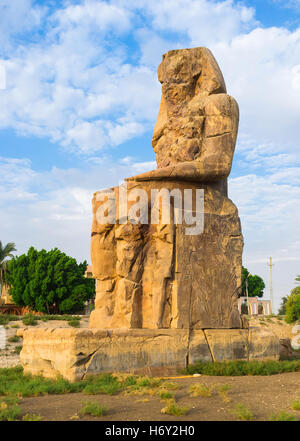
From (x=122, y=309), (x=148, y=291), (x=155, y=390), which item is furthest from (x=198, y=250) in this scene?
(x=155, y=390)

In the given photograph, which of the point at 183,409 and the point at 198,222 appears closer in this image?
the point at 183,409

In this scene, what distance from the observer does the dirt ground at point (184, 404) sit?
3.78m

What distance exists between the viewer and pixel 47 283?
2972 centimetres

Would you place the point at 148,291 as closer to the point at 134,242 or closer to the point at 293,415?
the point at 134,242

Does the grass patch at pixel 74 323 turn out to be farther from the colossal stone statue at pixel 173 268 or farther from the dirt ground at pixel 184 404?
the dirt ground at pixel 184 404

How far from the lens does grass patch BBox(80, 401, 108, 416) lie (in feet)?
12.4

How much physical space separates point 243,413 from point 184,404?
63 centimetres

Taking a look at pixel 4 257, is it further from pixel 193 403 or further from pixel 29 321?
pixel 193 403

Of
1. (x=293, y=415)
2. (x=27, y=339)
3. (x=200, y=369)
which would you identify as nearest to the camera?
(x=293, y=415)

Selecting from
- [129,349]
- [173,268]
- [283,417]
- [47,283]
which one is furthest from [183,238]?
[47,283]

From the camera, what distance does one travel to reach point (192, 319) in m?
6.25

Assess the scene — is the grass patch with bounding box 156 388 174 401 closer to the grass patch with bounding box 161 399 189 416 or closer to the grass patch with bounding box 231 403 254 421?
the grass patch with bounding box 161 399 189 416

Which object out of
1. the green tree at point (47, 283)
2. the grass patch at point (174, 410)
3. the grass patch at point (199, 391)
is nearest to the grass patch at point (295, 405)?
the grass patch at point (199, 391)
